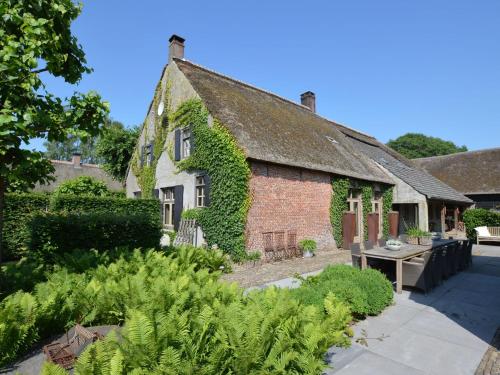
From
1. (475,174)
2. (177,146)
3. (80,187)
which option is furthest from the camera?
(475,174)

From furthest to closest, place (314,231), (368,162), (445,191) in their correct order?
(445,191) → (368,162) → (314,231)

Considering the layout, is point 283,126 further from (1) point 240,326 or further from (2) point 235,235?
(1) point 240,326

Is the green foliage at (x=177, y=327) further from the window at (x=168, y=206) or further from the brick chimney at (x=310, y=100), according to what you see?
the brick chimney at (x=310, y=100)

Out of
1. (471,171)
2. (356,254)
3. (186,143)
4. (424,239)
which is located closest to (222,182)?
(186,143)

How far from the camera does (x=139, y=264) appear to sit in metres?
6.12

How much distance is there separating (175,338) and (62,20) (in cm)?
458

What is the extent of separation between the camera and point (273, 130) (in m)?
14.0

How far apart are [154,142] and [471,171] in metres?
25.3

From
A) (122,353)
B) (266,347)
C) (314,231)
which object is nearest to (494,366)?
(266,347)

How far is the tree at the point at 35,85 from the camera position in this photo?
12.3 ft

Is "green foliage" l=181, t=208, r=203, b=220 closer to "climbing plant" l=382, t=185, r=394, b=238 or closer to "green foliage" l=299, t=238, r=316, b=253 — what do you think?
"green foliage" l=299, t=238, r=316, b=253

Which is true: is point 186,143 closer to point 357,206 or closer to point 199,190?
point 199,190

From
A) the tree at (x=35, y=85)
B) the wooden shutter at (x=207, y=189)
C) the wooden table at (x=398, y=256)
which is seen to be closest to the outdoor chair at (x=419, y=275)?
the wooden table at (x=398, y=256)

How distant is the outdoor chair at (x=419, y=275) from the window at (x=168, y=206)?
34.7ft
